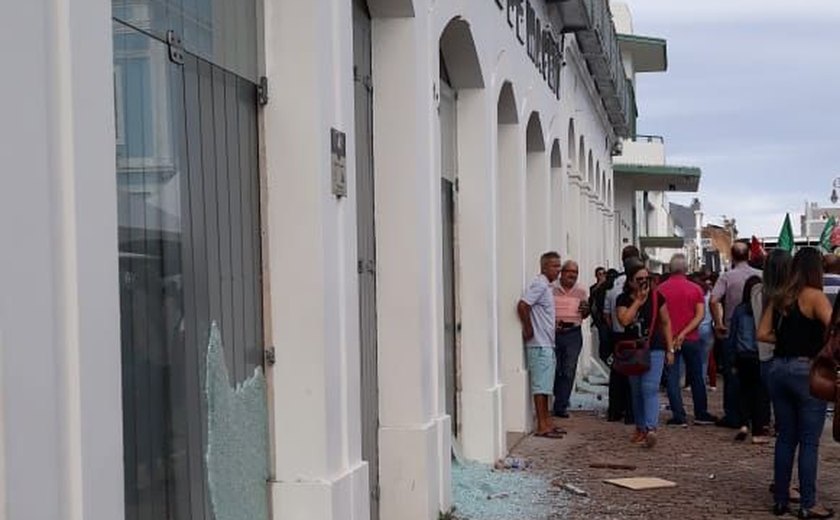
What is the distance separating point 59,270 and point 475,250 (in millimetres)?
6626

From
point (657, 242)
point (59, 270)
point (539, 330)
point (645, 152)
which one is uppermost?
point (645, 152)

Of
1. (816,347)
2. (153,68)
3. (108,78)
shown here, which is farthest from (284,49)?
(816,347)

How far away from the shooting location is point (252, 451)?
16.1ft

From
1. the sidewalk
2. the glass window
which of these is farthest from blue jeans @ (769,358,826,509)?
the glass window

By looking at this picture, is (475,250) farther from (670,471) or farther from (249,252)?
(249,252)

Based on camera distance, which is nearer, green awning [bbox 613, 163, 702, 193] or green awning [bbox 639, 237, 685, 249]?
green awning [bbox 613, 163, 702, 193]

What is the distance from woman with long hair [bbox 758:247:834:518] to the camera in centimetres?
724

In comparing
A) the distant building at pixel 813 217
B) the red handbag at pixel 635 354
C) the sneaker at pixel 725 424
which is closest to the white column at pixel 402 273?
the red handbag at pixel 635 354

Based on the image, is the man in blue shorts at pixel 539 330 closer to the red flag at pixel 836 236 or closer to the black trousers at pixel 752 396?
the black trousers at pixel 752 396

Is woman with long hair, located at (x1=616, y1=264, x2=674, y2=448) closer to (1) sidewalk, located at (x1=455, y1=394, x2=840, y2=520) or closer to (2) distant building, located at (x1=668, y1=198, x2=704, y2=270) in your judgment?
(1) sidewalk, located at (x1=455, y1=394, x2=840, y2=520)

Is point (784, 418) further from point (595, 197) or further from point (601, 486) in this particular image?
point (595, 197)

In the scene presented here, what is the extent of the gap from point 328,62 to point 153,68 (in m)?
1.49

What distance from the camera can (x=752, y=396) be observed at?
11281mm

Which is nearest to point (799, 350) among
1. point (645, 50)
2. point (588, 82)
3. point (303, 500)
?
point (303, 500)
